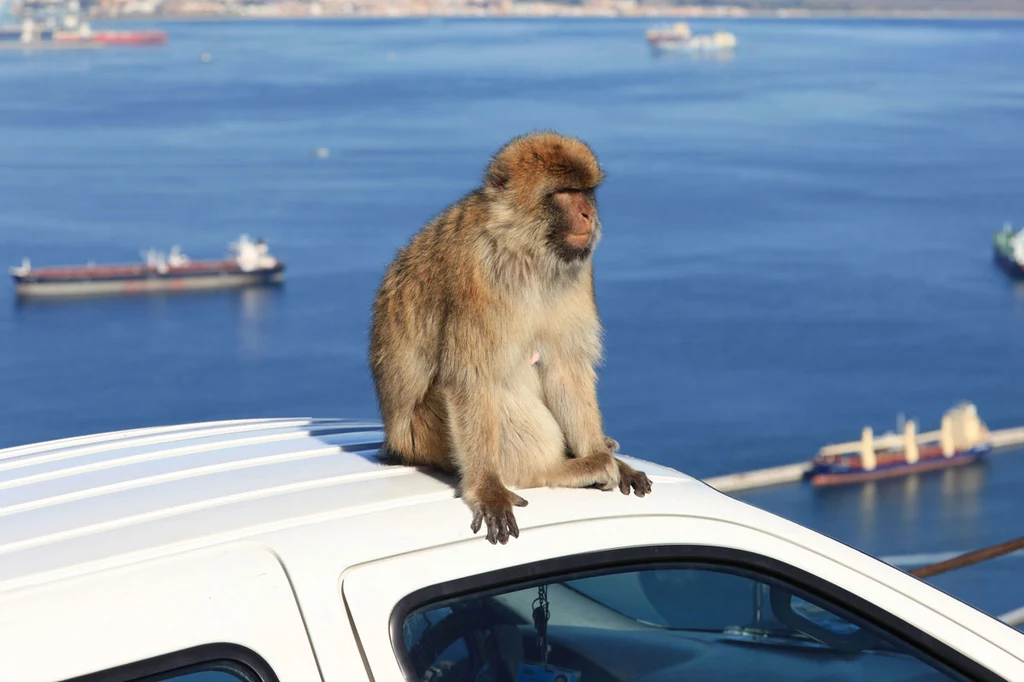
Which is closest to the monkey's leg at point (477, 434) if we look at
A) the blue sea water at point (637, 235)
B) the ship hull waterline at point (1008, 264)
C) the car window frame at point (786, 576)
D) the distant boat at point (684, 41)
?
the car window frame at point (786, 576)

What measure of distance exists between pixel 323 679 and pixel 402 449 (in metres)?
0.80

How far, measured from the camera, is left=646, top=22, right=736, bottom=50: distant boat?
357 feet

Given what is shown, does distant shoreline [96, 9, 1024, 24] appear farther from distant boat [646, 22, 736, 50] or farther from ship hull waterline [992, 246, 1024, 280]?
ship hull waterline [992, 246, 1024, 280]

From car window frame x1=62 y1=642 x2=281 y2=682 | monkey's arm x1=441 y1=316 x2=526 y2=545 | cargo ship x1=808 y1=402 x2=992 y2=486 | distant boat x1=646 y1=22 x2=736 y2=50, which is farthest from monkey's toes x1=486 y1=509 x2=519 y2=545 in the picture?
distant boat x1=646 y1=22 x2=736 y2=50

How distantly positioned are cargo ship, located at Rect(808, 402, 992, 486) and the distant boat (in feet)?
234

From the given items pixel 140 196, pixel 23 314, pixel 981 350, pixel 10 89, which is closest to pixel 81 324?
pixel 23 314

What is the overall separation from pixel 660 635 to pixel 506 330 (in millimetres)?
740

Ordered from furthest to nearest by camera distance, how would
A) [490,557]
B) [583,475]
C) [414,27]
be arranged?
[414,27] < [583,475] < [490,557]

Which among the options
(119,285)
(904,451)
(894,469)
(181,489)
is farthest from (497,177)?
(119,285)

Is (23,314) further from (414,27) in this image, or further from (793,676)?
(414,27)

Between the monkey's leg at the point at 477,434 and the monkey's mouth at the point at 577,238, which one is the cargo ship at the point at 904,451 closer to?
the monkey's mouth at the point at 577,238

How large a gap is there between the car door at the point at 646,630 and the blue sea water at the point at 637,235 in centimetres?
3181

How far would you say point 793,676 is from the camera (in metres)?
1.73

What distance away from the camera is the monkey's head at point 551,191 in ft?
8.21
